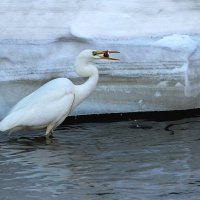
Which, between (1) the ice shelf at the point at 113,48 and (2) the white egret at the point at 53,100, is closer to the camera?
(2) the white egret at the point at 53,100

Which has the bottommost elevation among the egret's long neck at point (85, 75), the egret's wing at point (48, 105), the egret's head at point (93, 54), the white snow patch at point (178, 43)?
the egret's wing at point (48, 105)

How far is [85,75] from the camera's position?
24.9ft

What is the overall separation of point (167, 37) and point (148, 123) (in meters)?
0.99

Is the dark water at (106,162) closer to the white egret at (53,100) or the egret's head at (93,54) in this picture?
the white egret at (53,100)

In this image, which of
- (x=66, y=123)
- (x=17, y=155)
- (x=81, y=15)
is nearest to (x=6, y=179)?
(x=17, y=155)

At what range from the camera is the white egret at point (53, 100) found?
7.24m

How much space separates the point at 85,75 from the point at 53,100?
1.55 feet

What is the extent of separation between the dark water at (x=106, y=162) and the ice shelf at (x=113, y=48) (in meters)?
0.33

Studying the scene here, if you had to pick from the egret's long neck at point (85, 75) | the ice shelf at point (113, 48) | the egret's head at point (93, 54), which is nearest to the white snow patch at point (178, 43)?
the ice shelf at point (113, 48)

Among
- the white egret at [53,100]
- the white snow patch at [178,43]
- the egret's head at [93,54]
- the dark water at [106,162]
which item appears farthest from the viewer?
the white snow patch at [178,43]

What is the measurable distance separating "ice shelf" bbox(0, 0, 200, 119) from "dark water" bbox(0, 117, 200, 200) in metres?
0.33

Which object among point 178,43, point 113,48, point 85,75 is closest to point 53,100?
point 85,75

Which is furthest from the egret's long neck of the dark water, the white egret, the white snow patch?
the white snow patch

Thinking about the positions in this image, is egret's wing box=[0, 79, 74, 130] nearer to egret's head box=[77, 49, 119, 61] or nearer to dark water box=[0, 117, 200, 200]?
dark water box=[0, 117, 200, 200]
